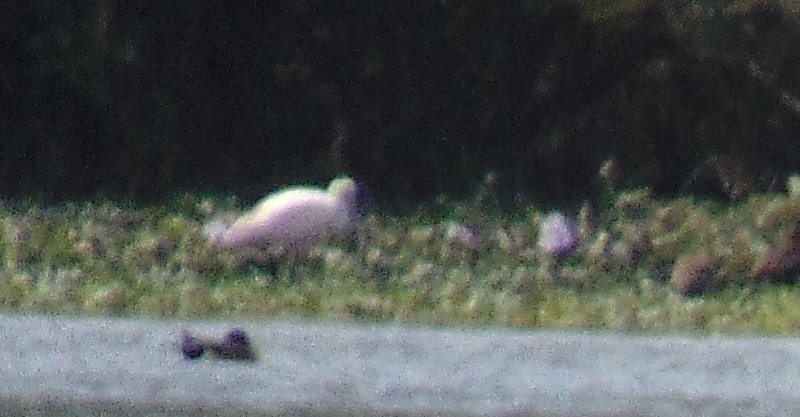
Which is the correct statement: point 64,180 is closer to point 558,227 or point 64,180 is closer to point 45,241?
point 45,241

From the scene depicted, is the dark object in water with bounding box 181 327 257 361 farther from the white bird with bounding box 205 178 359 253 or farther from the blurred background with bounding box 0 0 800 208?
the blurred background with bounding box 0 0 800 208

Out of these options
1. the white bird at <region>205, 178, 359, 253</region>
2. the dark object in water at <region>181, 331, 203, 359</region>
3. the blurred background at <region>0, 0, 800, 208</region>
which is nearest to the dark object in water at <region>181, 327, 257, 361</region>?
the dark object in water at <region>181, 331, 203, 359</region>

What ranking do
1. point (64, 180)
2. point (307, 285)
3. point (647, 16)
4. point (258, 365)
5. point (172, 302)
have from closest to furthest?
1. point (258, 365)
2. point (172, 302)
3. point (307, 285)
4. point (647, 16)
5. point (64, 180)

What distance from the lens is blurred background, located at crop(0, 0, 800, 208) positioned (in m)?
6.88

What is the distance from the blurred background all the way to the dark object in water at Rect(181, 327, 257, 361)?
122 inches

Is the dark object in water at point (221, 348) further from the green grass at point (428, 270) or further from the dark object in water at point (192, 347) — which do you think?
the green grass at point (428, 270)

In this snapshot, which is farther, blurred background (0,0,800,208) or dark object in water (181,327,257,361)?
blurred background (0,0,800,208)

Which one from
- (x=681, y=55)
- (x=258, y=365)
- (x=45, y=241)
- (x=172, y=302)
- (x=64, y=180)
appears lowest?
(x=258, y=365)

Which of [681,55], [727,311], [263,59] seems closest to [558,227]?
[727,311]

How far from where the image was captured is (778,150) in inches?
272

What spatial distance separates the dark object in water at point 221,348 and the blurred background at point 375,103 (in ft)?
10.2

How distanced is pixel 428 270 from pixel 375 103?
209 cm

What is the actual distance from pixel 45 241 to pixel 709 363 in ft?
10.9

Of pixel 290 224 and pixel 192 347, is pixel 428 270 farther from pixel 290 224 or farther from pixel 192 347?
pixel 192 347
